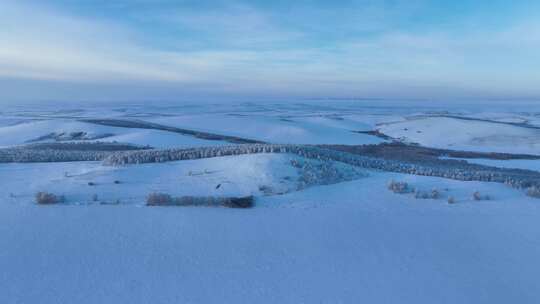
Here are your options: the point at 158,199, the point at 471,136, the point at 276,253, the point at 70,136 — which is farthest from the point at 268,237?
the point at 471,136

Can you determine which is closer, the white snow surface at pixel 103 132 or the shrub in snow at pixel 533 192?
the shrub in snow at pixel 533 192

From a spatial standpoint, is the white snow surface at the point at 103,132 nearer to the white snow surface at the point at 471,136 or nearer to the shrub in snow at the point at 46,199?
the shrub in snow at the point at 46,199

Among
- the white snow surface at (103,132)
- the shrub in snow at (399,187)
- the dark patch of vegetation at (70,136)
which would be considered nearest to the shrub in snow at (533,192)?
the shrub in snow at (399,187)

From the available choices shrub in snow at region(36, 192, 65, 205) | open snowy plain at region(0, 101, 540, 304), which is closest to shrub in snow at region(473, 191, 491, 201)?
open snowy plain at region(0, 101, 540, 304)

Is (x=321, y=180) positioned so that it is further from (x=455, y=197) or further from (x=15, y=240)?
(x=15, y=240)

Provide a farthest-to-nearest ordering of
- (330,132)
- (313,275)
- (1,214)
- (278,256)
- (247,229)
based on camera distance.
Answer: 1. (330,132)
2. (1,214)
3. (247,229)
4. (278,256)
5. (313,275)

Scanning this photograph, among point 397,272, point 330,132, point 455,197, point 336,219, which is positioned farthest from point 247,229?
point 330,132
